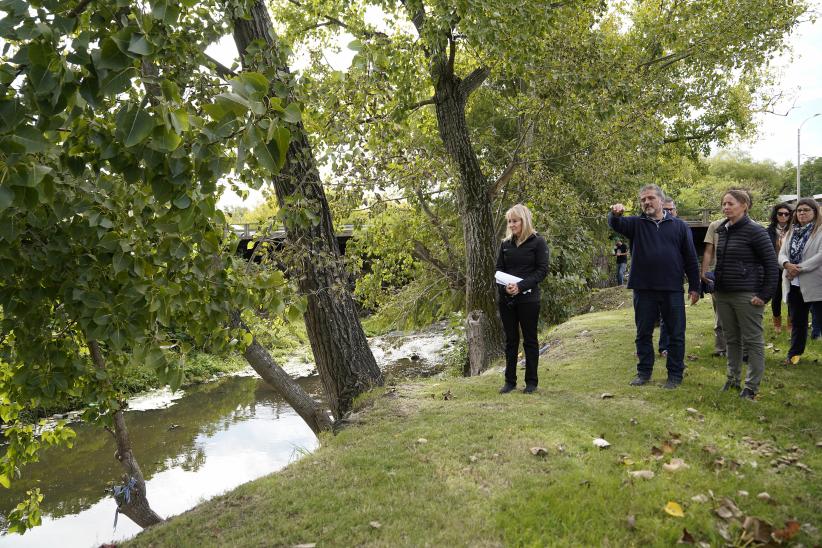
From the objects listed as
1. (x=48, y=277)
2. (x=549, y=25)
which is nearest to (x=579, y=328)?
(x=549, y=25)

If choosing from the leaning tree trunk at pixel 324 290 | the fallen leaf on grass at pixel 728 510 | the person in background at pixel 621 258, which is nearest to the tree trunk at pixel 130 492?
the leaning tree trunk at pixel 324 290

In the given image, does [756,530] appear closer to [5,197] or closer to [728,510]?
[728,510]

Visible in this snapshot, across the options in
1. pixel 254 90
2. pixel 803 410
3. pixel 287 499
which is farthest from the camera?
pixel 803 410

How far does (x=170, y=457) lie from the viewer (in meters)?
12.1

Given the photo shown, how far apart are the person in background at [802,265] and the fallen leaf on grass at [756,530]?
15.7 feet

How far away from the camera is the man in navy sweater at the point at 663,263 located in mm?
6320

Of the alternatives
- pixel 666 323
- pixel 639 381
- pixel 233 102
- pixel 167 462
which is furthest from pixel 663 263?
pixel 167 462

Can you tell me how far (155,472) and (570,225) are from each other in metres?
10.6

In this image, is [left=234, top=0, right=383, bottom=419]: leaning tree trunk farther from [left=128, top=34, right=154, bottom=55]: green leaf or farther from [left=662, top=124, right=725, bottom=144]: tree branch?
[left=662, top=124, right=725, bottom=144]: tree branch

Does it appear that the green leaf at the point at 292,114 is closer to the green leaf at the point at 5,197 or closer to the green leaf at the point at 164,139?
the green leaf at the point at 164,139

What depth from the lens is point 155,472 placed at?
11.4m

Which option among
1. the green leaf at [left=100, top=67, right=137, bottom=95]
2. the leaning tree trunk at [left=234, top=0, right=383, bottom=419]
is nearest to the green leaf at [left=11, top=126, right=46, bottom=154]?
the green leaf at [left=100, top=67, right=137, bottom=95]

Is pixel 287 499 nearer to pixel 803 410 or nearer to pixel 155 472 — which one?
pixel 803 410

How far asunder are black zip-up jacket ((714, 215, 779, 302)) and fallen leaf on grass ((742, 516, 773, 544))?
2987 millimetres
